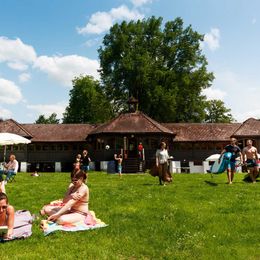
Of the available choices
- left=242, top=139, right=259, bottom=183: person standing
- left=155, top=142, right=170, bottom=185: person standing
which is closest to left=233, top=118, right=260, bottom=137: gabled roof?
left=242, top=139, right=259, bottom=183: person standing

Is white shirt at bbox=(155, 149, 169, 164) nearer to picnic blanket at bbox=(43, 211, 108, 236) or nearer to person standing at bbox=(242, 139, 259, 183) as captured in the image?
person standing at bbox=(242, 139, 259, 183)

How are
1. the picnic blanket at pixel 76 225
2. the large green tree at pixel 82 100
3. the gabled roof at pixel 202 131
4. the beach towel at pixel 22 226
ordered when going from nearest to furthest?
the beach towel at pixel 22 226, the picnic blanket at pixel 76 225, the gabled roof at pixel 202 131, the large green tree at pixel 82 100

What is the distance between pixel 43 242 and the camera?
7.37 meters

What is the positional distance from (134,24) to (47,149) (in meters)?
22.0

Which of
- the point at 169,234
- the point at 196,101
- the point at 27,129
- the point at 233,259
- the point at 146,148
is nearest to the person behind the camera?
the point at 233,259

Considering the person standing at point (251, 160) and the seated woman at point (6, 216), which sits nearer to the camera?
the seated woman at point (6, 216)

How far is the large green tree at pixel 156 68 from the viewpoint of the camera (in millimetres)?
47594

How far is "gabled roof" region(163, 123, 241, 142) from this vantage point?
41438 millimetres

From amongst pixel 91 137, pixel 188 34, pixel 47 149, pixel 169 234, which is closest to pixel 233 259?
pixel 169 234

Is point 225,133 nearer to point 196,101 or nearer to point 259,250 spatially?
point 196,101

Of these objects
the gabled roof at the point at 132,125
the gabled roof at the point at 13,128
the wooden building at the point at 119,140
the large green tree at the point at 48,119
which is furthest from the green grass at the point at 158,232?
the large green tree at the point at 48,119

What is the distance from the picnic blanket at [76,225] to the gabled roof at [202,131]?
32955mm

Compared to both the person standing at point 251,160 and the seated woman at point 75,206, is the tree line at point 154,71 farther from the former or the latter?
the seated woman at point 75,206

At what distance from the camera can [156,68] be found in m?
48.4
